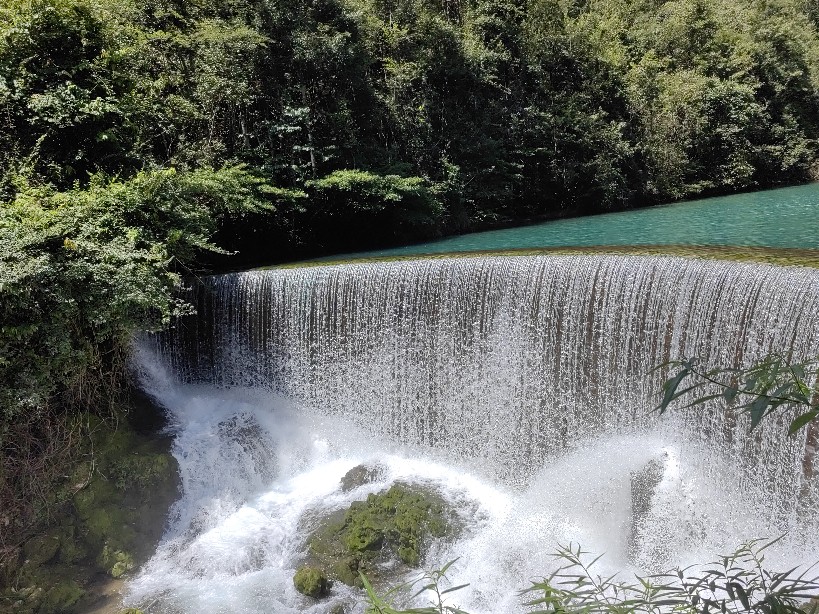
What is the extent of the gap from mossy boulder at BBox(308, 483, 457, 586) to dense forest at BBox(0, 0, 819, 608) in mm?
2947

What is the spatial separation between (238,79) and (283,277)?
5.33 meters

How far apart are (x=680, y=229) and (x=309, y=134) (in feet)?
25.4

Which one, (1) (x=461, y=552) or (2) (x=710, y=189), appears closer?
(1) (x=461, y=552)

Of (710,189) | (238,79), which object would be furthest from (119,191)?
(710,189)

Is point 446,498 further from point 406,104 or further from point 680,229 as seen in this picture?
point 406,104

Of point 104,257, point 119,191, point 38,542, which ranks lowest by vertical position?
point 38,542

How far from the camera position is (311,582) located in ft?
18.3

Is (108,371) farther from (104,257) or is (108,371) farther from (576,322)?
(576,322)

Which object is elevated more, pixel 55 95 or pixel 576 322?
pixel 55 95

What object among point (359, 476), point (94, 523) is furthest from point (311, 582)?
point (94, 523)

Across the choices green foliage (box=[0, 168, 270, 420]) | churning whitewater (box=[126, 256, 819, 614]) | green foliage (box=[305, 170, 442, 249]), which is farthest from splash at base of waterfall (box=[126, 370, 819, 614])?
green foliage (box=[305, 170, 442, 249])

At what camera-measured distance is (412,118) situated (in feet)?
46.8

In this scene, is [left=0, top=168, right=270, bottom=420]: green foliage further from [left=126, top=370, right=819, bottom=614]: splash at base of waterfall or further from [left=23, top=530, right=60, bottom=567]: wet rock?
[left=126, top=370, right=819, bottom=614]: splash at base of waterfall

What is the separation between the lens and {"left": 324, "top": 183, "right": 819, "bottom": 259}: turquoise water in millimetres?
9744
